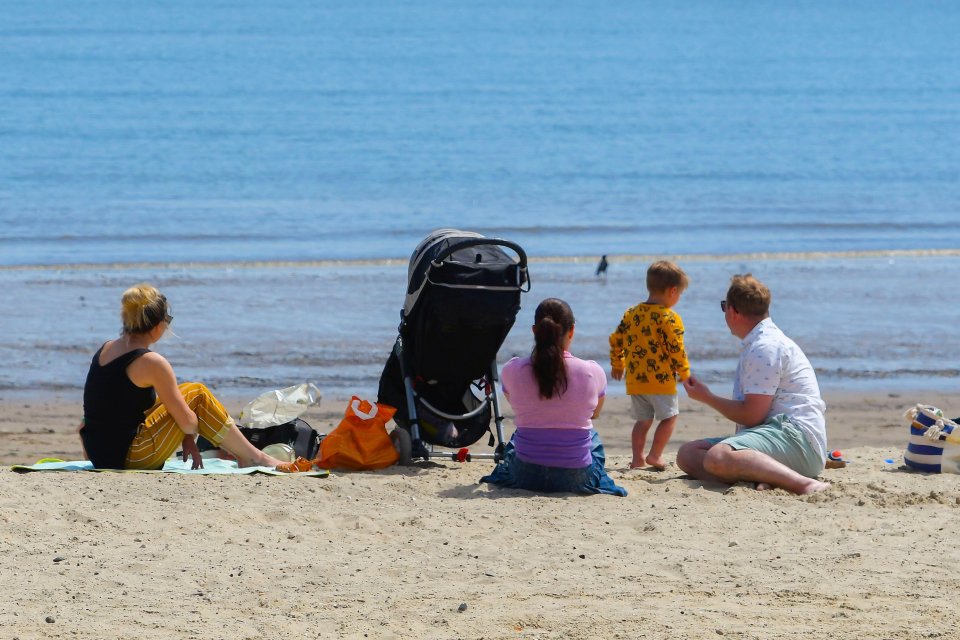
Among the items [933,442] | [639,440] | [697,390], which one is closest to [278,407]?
[639,440]

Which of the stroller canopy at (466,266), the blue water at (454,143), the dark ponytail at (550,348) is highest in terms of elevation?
the blue water at (454,143)

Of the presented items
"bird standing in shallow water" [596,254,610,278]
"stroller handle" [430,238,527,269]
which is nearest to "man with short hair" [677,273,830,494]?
"stroller handle" [430,238,527,269]

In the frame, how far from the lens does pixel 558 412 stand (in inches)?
233

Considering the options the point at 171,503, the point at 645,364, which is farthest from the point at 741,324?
the point at 171,503

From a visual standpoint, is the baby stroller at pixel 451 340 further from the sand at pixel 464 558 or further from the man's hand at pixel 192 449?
the man's hand at pixel 192 449

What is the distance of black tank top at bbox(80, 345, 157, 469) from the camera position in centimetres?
593

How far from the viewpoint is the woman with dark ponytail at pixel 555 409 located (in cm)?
585

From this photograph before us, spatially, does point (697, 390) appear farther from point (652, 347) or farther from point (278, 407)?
point (278, 407)

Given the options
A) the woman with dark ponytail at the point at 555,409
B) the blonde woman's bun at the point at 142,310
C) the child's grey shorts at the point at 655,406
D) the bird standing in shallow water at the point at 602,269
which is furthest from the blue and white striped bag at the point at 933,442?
the bird standing in shallow water at the point at 602,269

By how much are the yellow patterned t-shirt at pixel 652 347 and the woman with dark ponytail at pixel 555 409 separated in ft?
2.38

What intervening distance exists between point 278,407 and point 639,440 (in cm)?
195

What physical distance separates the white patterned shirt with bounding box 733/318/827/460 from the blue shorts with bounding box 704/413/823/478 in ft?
0.12

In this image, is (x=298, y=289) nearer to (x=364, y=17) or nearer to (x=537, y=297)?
(x=537, y=297)

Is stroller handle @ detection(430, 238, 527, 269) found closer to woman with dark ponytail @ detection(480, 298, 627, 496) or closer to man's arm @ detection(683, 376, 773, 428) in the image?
woman with dark ponytail @ detection(480, 298, 627, 496)
